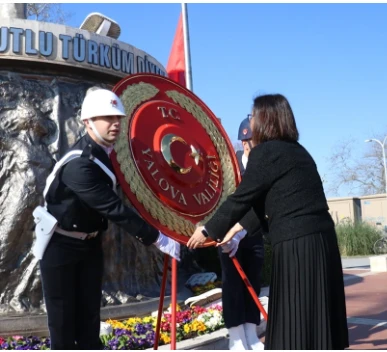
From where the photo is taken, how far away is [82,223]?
119 inches

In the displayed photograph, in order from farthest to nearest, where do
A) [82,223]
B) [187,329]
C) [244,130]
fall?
1. [187,329]
2. [244,130]
3. [82,223]

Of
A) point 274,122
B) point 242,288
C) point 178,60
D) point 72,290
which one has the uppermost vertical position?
point 178,60

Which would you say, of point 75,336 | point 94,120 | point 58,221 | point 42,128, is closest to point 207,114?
point 94,120

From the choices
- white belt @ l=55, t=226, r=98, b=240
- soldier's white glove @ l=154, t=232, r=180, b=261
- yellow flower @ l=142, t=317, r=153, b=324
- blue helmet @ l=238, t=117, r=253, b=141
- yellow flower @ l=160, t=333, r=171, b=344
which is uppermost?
blue helmet @ l=238, t=117, r=253, b=141

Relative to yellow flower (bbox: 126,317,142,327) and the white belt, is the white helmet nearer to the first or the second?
the white belt

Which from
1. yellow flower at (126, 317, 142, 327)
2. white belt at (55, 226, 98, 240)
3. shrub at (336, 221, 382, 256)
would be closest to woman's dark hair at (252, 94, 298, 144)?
white belt at (55, 226, 98, 240)

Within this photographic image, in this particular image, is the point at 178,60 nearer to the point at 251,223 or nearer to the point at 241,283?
the point at 241,283

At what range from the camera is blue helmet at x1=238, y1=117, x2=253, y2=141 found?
4.40m

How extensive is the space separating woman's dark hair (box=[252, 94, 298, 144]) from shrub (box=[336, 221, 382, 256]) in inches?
776

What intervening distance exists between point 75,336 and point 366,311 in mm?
5207

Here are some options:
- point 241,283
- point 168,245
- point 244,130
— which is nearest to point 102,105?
point 168,245

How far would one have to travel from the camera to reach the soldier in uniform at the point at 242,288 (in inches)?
177

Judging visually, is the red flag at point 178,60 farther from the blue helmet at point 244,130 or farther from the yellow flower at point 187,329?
the yellow flower at point 187,329

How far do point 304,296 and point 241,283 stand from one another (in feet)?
6.50
